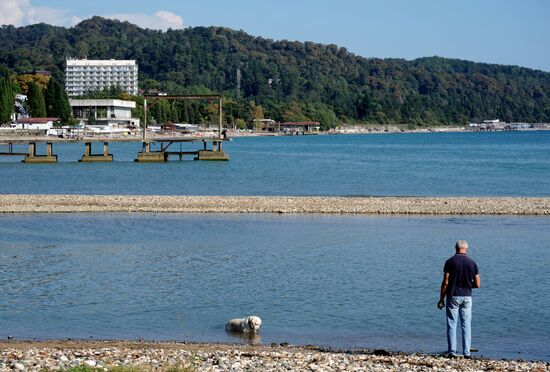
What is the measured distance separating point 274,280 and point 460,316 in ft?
27.8

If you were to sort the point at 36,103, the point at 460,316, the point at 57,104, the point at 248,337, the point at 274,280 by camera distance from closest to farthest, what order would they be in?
the point at 460,316 → the point at 248,337 → the point at 274,280 → the point at 36,103 → the point at 57,104

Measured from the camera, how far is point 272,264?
1014 inches

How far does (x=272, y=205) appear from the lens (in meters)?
41.3

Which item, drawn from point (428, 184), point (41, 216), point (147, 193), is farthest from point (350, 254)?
point (428, 184)

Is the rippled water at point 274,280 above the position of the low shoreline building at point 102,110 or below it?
below

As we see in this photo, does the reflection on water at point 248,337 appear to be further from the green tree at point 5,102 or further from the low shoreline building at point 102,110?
the low shoreline building at point 102,110

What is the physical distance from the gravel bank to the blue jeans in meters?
24.0

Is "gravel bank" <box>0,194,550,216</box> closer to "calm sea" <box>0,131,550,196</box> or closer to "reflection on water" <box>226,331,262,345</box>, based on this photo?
"calm sea" <box>0,131,550,196</box>

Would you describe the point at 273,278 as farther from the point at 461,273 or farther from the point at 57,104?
the point at 57,104

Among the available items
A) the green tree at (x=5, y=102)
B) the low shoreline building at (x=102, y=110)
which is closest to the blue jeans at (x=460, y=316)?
the green tree at (x=5, y=102)

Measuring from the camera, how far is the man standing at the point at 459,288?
14727 mm

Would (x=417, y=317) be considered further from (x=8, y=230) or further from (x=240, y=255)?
(x=8, y=230)

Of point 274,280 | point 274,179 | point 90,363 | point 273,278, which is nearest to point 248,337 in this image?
point 90,363

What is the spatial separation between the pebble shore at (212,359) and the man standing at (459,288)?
410 millimetres
